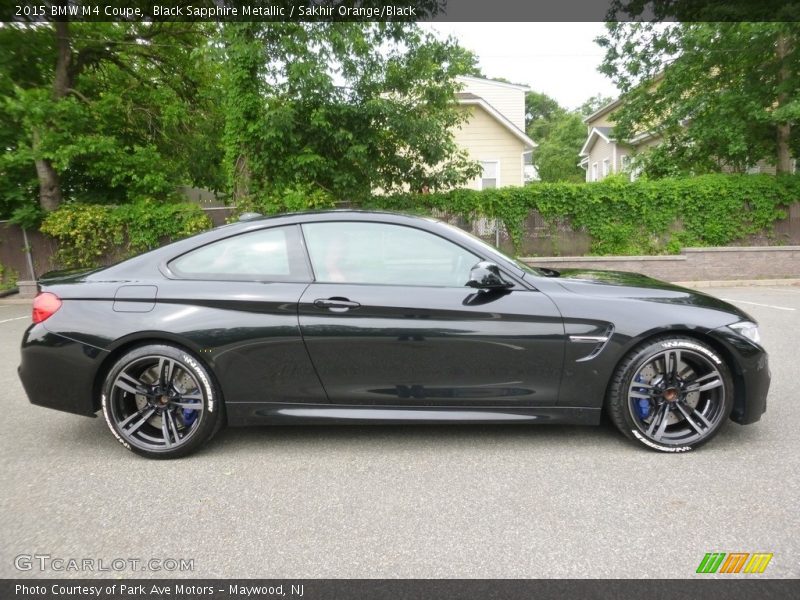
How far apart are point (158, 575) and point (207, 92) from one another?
1312 centimetres

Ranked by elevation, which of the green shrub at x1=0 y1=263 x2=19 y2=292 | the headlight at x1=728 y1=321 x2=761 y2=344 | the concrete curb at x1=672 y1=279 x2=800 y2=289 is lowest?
the concrete curb at x1=672 y1=279 x2=800 y2=289

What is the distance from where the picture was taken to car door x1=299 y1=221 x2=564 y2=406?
10.5 ft

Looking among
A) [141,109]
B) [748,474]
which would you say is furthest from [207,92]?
[748,474]

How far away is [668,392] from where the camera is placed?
10.7 feet

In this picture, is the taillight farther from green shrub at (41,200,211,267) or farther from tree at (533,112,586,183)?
tree at (533,112,586,183)

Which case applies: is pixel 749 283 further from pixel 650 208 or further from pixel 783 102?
pixel 783 102

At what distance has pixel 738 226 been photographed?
1312 centimetres

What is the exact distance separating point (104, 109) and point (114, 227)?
9.17 feet

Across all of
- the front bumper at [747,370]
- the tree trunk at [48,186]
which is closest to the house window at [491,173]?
the tree trunk at [48,186]

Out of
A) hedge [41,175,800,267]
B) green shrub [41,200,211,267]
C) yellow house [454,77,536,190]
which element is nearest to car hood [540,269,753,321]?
hedge [41,175,800,267]

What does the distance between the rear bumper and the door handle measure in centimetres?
134

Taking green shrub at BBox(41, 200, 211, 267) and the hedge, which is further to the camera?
A: the hedge

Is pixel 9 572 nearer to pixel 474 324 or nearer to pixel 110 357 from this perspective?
pixel 110 357
